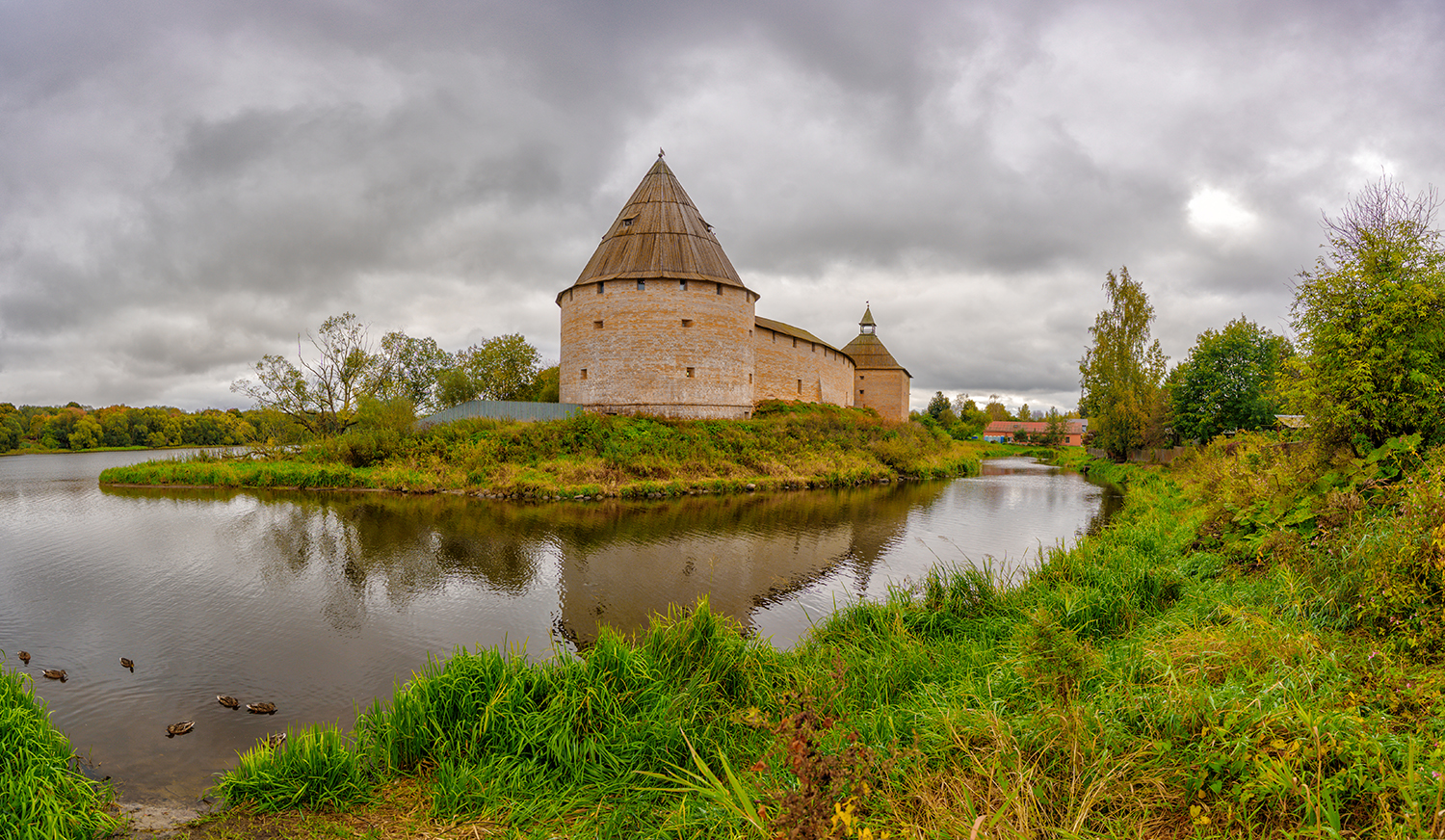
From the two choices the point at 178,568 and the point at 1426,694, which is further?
the point at 178,568

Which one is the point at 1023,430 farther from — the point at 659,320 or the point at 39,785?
the point at 39,785

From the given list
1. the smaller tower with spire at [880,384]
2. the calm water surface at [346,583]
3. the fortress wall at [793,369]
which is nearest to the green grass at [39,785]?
the calm water surface at [346,583]

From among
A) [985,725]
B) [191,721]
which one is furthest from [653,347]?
[985,725]

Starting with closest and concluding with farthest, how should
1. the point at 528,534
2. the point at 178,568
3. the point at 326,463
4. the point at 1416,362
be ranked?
the point at 1416,362, the point at 178,568, the point at 528,534, the point at 326,463

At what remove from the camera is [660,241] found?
24.3 meters

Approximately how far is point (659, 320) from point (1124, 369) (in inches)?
796

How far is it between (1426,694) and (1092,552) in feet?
15.5

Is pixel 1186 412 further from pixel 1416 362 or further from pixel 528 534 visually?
pixel 528 534

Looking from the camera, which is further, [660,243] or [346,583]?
[660,243]

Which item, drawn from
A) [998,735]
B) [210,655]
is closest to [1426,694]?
[998,735]

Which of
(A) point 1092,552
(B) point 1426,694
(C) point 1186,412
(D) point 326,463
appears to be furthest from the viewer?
(C) point 1186,412

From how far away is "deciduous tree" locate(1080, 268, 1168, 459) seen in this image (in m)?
25.0

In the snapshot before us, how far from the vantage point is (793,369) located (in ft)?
102

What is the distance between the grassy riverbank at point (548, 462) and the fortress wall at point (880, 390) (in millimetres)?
20708
